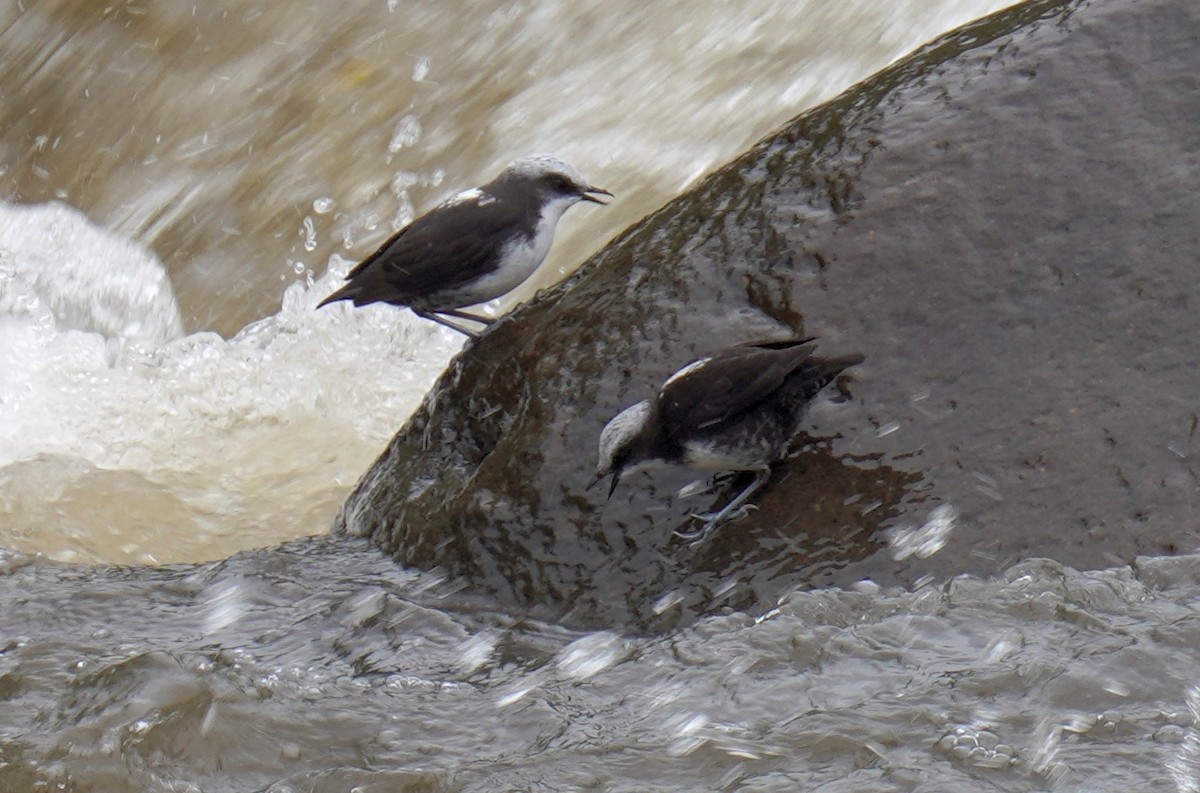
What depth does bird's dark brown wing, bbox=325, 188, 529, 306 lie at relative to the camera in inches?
212

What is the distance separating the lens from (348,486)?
7312 millimetres

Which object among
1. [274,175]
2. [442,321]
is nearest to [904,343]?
[442,321]

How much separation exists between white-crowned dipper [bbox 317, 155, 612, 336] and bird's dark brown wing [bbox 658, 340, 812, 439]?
145cm

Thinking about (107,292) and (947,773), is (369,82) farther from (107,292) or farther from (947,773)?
(947,773)

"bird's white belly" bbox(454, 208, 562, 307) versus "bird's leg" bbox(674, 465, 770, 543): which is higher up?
"bird's white belly" bbox(454, 208, 562, 307)

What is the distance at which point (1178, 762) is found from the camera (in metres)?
3.25

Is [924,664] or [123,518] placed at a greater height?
[123,518]

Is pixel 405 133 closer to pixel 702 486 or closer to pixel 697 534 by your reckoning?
pixel 702 486

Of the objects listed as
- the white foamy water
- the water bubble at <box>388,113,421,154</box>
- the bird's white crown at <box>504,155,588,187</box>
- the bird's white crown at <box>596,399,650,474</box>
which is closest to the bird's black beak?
the bird's white crown at <box>596,399,650,474</box>

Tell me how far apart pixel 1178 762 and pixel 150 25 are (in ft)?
30.1

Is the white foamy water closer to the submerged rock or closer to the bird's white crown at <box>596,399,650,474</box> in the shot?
the submerged rock

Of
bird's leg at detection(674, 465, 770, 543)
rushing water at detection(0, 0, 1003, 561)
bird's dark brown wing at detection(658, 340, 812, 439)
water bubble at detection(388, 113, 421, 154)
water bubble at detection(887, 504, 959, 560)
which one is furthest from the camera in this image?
water bubble at detection(388, 113, 421, 154)

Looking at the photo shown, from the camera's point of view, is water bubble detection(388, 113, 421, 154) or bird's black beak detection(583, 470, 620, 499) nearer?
bird's black beak detection(583, 470, 620, 499)

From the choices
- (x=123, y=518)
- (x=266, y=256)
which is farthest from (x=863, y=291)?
(x=266, y=256)
